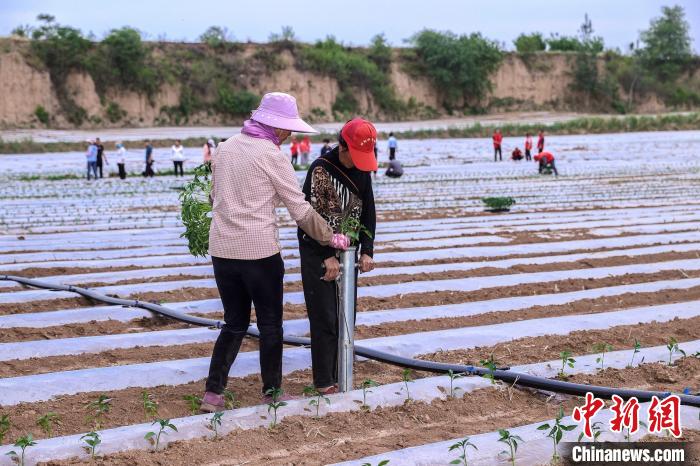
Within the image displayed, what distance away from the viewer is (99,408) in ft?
15.3

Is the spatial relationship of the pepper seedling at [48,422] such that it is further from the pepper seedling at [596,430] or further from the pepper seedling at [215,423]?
the pepper seedling at [596,430]

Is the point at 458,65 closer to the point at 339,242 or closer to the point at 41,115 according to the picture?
the point at 41,115

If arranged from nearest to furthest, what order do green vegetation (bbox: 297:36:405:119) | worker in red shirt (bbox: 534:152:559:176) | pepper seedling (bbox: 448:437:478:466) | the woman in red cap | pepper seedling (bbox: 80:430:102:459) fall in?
pepper seedling (bbox: 448:437:478:466) → pepper seedling (bbox: 80:430:102:459) → the woman in red cap → worker in red shirt (bbox: 534:152:559:176) → green vegetation (bbox: 297:36:405:119)

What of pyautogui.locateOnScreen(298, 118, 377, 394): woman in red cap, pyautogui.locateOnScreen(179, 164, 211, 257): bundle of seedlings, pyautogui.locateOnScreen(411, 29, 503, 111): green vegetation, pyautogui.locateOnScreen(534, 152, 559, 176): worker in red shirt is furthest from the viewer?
pyautogui.locateOnScreen(411, 29, 503, 111): green vegetation

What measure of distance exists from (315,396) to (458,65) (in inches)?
2288

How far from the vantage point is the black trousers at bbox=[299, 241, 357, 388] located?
484 centimetres

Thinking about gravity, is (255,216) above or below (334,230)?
above

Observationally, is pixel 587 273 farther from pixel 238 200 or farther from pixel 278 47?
pixel 278 47

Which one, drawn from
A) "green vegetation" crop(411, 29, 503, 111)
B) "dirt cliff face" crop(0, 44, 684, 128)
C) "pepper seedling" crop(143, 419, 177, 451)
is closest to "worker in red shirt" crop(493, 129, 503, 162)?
"dirt cliff face" crop(0, 44, 684, 128)

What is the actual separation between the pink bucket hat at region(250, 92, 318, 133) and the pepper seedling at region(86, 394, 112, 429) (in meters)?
1.57

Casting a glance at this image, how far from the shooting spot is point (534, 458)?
4043mm

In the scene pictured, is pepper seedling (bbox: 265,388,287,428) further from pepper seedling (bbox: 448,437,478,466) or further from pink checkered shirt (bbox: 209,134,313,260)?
pepper seedling (bbox: 448,437,478,466)

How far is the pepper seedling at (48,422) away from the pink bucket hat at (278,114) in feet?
5.53

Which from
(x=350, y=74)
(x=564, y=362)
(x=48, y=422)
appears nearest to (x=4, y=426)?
(x=48, y=422)
